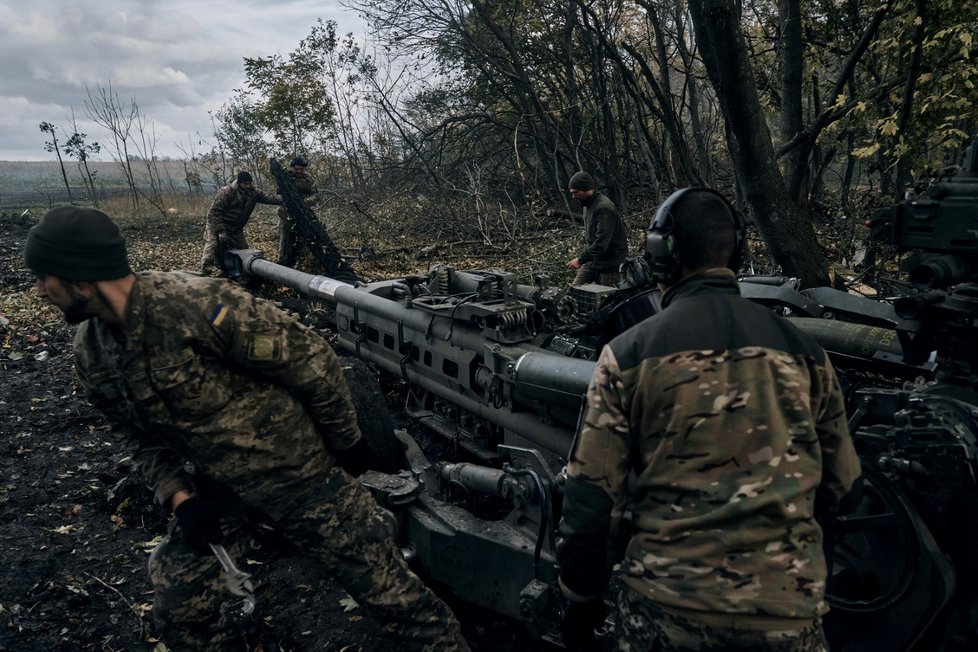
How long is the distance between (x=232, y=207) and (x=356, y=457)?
27.8 feet

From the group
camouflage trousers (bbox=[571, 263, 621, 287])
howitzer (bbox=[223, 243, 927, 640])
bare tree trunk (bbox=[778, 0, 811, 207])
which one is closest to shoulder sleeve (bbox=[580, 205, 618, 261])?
camouflage trousers (bbox=[571, 263, 621, 287])

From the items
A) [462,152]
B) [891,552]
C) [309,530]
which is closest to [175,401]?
[309,530]

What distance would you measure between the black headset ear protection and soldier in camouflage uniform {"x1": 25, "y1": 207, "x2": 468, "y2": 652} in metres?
1.47

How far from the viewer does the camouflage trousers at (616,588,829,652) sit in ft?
5.72

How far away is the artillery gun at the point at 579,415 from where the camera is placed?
8.25 feet

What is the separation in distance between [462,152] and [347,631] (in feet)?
37.2

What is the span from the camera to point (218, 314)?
8.30 feet

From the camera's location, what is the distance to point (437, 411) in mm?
5418

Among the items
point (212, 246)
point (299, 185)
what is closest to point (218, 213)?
point (212, 246)

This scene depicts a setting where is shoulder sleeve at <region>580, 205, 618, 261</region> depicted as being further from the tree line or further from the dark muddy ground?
the dark muddy ground

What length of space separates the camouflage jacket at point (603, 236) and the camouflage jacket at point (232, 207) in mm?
5405

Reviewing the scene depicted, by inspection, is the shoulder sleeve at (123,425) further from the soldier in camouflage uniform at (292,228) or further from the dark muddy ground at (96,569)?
the soldier in camouflage uniform at (292,228)

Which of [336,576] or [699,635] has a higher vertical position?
[699,635]

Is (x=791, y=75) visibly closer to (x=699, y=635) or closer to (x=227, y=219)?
(x=699, y=635)
